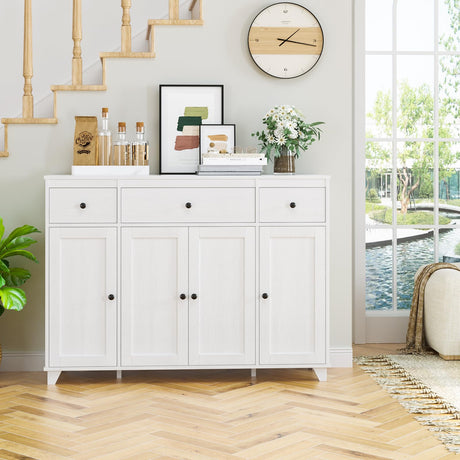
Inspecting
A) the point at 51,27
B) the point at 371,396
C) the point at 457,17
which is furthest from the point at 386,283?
the point at 51,27

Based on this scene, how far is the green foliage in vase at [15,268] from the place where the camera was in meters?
3.42

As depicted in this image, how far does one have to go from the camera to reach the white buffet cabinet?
348 cm

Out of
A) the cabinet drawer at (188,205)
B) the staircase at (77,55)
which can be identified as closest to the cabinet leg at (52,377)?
the cabinet drawer at (188,205)

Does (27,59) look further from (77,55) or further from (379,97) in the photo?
(379,97)

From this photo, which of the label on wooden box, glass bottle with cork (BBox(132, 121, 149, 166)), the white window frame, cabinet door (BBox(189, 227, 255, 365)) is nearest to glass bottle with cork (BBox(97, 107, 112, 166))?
the label on wooden box

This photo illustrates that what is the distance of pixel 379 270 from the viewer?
4.63m

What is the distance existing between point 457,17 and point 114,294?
9.35 ft

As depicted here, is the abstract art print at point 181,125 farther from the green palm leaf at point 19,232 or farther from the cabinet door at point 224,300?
the green palm leaf at point 19,232

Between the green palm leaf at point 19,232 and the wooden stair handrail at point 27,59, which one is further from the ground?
the wooden stair handrail at point 27,59

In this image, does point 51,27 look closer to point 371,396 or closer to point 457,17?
point 457,17

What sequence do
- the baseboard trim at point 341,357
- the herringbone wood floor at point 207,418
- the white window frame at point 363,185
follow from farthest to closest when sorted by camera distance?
1. the white window frame at point 363,185
2. the baseboard trim at point 341,357
3. the herringbone wood floor at point 207,418

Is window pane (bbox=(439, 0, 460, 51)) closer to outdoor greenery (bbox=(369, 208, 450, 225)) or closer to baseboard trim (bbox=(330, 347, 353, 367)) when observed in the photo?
outdoor greenery (bbox=(369, 208, 450, 225))

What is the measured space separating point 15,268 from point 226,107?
1399 mm

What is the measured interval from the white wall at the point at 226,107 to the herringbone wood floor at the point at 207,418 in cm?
53
